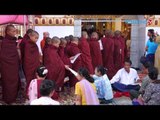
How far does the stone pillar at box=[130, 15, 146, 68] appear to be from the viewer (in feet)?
32.2

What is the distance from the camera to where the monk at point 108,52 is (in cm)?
A: 811

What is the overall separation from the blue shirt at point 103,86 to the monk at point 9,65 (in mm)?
1270

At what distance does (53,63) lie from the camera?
6.39m

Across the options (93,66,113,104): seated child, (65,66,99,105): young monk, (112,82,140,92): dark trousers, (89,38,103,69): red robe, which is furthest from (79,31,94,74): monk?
(65,66,99,105): young monk

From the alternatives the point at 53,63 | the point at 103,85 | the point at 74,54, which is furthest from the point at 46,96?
the point at 74,54

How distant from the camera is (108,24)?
1061cm

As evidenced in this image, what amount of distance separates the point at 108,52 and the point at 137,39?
2.14 m

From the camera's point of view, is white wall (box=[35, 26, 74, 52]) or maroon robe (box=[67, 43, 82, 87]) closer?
maroon robe (box=[67, 43, 82, 87])

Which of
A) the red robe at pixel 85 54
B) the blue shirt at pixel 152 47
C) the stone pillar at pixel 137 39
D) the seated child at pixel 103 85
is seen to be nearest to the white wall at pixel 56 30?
the stone pillar at pixel 137 39

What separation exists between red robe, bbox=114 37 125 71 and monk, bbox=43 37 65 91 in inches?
85.3

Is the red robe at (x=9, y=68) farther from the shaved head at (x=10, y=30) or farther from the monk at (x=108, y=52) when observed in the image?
the monk at (x=108, y=52)

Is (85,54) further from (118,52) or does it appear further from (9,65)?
(9,65)

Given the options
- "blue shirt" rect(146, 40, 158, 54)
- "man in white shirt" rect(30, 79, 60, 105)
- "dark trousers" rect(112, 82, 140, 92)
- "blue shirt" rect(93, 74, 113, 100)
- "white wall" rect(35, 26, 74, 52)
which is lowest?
"dark trousers" rect(112, 82, 140, 92)

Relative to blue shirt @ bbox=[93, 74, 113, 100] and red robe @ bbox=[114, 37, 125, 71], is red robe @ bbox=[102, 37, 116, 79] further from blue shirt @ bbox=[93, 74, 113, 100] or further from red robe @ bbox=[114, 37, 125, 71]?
blue shirt @ bbox=[93, 74, 113, 100]
